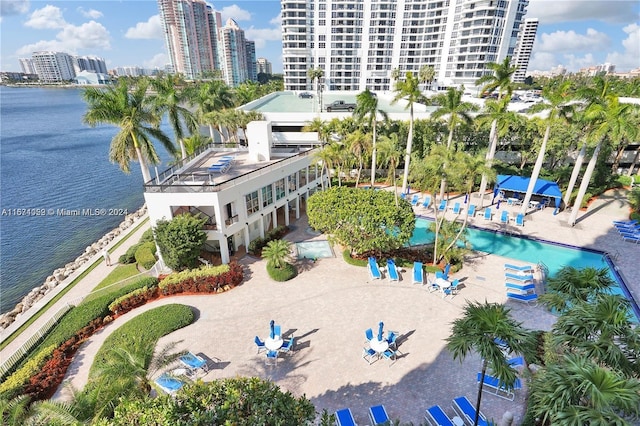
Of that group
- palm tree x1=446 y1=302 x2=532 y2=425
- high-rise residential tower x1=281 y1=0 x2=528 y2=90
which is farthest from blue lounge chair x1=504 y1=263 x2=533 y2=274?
high-rise residential tower x1=281 y1=0 x2=528 y2=90

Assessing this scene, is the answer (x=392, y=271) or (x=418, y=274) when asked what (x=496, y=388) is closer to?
(x=418, y=274)

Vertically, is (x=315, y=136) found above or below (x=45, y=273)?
above

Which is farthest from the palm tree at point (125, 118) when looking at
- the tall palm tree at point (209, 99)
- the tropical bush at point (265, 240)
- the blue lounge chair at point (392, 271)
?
the blue lounge chair at point (392, 271)

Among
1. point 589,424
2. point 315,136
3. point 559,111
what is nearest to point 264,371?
point 589,424

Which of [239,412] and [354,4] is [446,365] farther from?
[354,4]

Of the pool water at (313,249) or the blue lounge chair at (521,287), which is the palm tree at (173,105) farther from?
the blue lounge chair at (521,287)

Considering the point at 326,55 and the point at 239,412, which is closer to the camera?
the point at 239,412
